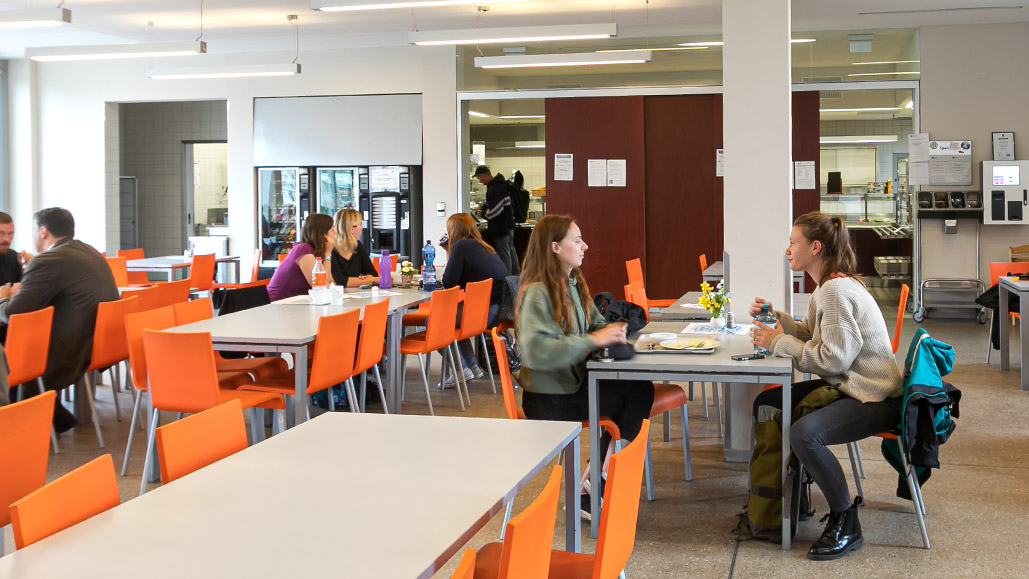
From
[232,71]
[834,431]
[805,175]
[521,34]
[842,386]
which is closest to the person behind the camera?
[834,431]

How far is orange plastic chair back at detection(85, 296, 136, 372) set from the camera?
521 cm

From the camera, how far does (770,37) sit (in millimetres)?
4633

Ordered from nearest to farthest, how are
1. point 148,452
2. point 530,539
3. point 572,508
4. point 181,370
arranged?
point 530,539 → point 572,508 → point 181,370 → point 148,452

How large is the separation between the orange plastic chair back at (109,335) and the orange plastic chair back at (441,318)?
165 cm

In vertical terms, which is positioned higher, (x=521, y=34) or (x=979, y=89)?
(x=521, y=34)

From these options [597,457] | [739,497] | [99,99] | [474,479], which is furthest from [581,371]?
[99,99]

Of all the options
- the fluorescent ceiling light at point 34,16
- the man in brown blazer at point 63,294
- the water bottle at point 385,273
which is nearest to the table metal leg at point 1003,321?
the water bottle at point 385,273

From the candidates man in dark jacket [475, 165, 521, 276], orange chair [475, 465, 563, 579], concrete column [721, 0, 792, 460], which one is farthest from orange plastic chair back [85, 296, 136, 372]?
man in dark jacket [475, 165, 521, 276]

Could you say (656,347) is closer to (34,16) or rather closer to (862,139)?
(34,16)

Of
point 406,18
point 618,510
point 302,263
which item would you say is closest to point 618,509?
point 618,510

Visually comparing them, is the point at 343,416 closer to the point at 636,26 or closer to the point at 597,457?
the point at 597,457

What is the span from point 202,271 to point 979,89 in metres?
8.01

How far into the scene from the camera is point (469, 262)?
6.66m

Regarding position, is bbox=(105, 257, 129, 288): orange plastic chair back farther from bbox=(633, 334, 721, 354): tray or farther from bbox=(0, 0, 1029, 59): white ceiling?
bbox=(633, 334, 721, 354): tray
